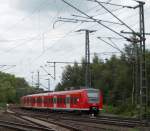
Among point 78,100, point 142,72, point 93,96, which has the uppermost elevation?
point 142,72

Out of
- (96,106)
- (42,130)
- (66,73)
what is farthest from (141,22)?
(66,73)

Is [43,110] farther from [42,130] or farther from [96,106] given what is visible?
[42,130]

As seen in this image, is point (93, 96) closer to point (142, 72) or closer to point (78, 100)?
point (78, 100)

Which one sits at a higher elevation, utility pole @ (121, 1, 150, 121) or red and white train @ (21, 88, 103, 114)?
utility pole @ (121, 1, 150, 121)

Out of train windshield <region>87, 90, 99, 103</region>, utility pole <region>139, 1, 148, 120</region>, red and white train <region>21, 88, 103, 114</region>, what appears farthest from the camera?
train windshield <region>87, 90, 99, 103</region>

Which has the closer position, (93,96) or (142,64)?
(142,64)

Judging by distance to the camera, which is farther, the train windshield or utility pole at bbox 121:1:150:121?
the train windshield

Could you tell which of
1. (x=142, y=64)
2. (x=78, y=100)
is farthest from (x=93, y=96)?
(x=142, y=64)

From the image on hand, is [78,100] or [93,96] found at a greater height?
[93,96]

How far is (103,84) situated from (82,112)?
1727 inches

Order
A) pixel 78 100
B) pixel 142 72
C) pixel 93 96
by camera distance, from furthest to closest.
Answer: pixel 93 96, pixel 78 100, pixel 142 72

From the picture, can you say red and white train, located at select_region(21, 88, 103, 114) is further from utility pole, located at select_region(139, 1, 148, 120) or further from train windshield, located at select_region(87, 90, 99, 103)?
utility pole, located at select_region(139, 1, 148, 120)

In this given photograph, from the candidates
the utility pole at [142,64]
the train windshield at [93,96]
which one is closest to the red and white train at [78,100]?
the train windshield at [93,96]

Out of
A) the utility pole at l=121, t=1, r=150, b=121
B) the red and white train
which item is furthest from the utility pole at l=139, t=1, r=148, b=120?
the red and white train
